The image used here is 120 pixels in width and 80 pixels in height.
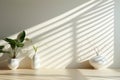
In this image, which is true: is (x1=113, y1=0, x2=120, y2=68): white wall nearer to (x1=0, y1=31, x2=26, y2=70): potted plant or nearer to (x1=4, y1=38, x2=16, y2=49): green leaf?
(x1=0, y1=31, x2=26, y2=70): potted plant

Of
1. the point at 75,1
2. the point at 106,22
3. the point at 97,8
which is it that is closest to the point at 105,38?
the point at 106,22

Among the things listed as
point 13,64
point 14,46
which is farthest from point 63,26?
point 13,64

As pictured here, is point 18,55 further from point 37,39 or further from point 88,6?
Result: point 88,6

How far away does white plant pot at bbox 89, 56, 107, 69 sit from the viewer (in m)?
3.04

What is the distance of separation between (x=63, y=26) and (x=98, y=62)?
793 mm

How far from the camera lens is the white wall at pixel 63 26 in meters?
3.19

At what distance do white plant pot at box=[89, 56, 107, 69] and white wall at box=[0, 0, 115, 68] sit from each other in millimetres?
159

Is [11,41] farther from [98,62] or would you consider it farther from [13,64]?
[98,62]

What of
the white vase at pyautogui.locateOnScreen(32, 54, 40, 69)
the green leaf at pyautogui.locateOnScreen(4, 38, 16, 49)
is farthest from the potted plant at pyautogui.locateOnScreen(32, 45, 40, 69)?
the green leaf at pyautogui.locateOnScreen(4, 38, 16, 49)

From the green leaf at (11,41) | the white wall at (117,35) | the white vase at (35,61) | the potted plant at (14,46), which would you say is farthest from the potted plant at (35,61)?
the white wall at (117,35)

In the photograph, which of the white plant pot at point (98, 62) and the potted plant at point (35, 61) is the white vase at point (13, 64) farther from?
the white plant pot at point (98, 62)

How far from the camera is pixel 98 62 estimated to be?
9.99 ft

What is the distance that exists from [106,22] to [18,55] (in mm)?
1527

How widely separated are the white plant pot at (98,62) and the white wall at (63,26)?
0.52 feet
